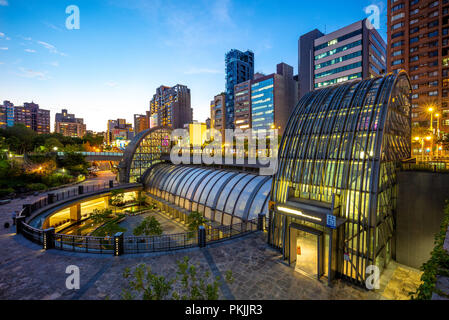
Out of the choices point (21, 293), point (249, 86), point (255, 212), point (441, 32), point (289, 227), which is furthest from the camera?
point (249, 86)

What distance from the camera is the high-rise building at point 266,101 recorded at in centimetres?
12250

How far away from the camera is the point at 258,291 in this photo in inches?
452

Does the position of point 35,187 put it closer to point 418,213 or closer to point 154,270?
point 154,270

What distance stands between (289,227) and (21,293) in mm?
16378

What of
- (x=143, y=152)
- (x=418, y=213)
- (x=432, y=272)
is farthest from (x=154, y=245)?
(x=143, y=152)

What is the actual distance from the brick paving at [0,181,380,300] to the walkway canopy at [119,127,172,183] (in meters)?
30.8

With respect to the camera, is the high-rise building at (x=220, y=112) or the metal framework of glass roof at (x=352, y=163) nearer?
the metal framework of glass roof at (x=352, y=163)

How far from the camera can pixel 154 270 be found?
13.1 m

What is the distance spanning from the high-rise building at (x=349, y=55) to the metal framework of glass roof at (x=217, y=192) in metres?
67.9

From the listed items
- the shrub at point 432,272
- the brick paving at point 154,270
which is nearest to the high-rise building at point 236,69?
the brick paving at point 154,270

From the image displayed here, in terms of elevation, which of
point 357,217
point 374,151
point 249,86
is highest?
point 249,86

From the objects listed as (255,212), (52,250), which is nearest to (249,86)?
(255,212)

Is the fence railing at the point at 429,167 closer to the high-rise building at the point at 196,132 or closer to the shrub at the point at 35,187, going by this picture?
the shrub at the point at 35,187

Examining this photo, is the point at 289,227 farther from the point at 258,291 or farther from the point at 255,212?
the point at 255,212
